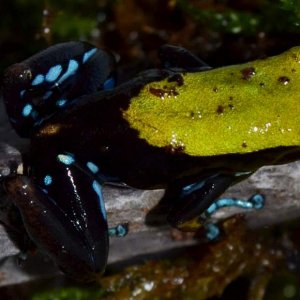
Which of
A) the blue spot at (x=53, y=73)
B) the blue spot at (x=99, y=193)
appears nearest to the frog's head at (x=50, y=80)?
the blue spot at (x=53, y=73)

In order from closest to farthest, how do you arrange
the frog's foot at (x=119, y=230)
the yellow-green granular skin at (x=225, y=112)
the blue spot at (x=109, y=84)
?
the yellow-green granular skin at (x=225, y=112) < the frog's foot at (x=119, y=230) < the blue spot at (x=109, y=84)

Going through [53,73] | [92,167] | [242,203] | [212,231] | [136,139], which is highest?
[53,73]

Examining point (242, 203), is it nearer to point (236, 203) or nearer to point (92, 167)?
point (236, 203)

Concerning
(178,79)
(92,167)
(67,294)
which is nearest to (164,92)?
(178,79)

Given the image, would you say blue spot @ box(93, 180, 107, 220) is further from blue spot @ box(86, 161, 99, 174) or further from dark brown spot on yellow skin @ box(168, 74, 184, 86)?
dark brown spot on yellow skin @ box(168, 74, 184, 86)

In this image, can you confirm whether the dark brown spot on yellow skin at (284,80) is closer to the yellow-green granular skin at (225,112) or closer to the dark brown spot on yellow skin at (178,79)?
the yellow-green granular skin at (225,112)

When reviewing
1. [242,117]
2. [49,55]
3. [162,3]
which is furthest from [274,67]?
[162,3]

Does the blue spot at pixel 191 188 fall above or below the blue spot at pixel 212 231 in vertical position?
above
